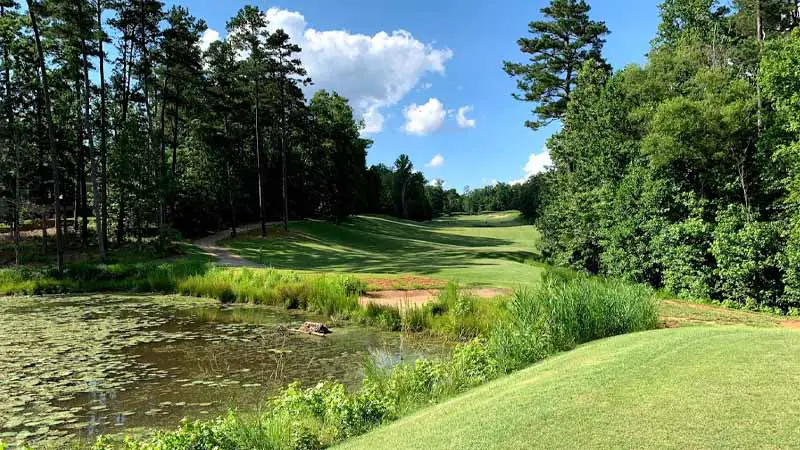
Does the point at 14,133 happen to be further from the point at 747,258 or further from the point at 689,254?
the point at 747,258

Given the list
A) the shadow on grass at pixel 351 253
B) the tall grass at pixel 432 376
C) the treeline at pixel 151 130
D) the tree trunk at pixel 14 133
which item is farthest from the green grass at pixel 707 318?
Answer: the tree trunk at pixel 14 133

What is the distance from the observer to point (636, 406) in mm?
4328

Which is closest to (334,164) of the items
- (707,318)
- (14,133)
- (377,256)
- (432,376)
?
(377,256)

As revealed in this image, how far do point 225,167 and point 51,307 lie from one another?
74.7 feet

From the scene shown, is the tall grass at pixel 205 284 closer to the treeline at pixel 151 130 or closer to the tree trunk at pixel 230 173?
the treeline at pixel 151 130

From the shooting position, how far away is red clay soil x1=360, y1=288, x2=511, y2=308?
14.9 metres

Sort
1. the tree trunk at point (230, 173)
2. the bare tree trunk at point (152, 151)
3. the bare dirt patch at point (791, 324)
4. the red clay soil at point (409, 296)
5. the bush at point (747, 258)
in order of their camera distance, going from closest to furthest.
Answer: the bare dirt patch at point (791, 324)
the bush at point (747, 258)
the red clay soil at point (409, 296)
the bare tree trunk at point (152, 151)
the tree trunk at point (230, 173)

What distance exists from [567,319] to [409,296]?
817 cm

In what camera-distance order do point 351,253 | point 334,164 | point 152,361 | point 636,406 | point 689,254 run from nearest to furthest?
1. point 636,406
2. point 152,361
3. point 689,254
4. point 351,253
5. point 334,164

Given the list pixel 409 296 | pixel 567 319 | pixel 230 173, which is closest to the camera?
pixel 567 319

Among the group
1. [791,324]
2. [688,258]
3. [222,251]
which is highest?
[688,258]

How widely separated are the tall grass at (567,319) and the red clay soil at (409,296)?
210 inches

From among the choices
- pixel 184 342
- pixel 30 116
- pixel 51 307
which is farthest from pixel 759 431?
pixel 30 116

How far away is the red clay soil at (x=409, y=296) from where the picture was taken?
14859 millimetres
